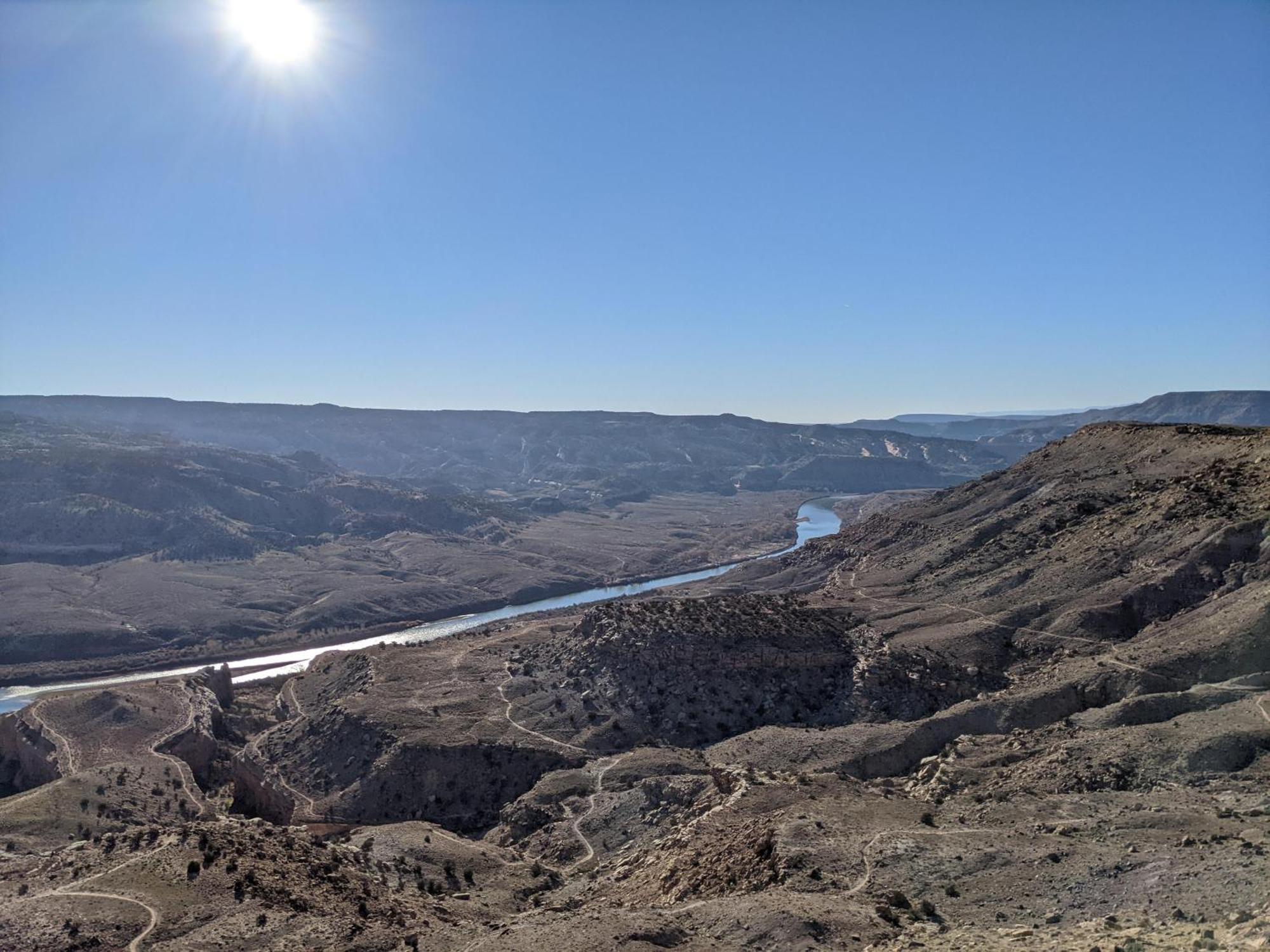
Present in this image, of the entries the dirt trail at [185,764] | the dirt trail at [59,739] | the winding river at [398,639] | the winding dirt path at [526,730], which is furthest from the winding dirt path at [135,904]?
the winding river at [398,639]

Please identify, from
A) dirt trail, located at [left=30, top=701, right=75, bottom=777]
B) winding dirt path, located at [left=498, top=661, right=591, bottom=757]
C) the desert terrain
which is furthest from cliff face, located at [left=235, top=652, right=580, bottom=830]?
dirt trail, located at [left=30, top=701, right=75, bottom=777]

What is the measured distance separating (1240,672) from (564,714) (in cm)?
3050

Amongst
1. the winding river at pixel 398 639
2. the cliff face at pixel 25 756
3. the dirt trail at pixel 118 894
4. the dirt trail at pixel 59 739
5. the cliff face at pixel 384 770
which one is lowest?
the winding river at pixel 398 639

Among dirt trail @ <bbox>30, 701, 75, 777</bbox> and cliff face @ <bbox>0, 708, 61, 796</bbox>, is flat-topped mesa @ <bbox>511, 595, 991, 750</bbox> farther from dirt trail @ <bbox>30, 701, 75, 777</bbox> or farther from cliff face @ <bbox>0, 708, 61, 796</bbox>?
cliff face @ <bbox>0, 708, 61, 796</bbox>

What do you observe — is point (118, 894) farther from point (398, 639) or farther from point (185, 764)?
point (398, 639)

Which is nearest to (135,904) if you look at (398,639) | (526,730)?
(526,730)

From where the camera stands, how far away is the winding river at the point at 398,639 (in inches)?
3620

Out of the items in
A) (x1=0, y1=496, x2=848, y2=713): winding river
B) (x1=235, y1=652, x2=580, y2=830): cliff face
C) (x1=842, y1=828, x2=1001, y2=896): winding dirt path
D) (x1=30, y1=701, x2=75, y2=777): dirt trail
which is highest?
(x1=842, y1=828, x2=1001, y2=896): winding dirt path

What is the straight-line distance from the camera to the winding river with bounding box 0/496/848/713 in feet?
302

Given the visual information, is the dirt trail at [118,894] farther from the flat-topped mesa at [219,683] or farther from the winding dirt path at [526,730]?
the flat-topped mesa at [219,683]

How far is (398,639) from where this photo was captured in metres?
112

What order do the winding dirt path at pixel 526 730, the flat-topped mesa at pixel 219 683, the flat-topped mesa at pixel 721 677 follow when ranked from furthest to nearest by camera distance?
the flat-topped mesa at pixel 219 683
the flat-topped mesa at pixel 721 677
the winding dirt path at pixel 526 730

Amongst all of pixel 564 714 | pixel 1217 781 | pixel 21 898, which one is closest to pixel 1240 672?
pixel 1217 781

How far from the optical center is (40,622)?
106812 millimetres
